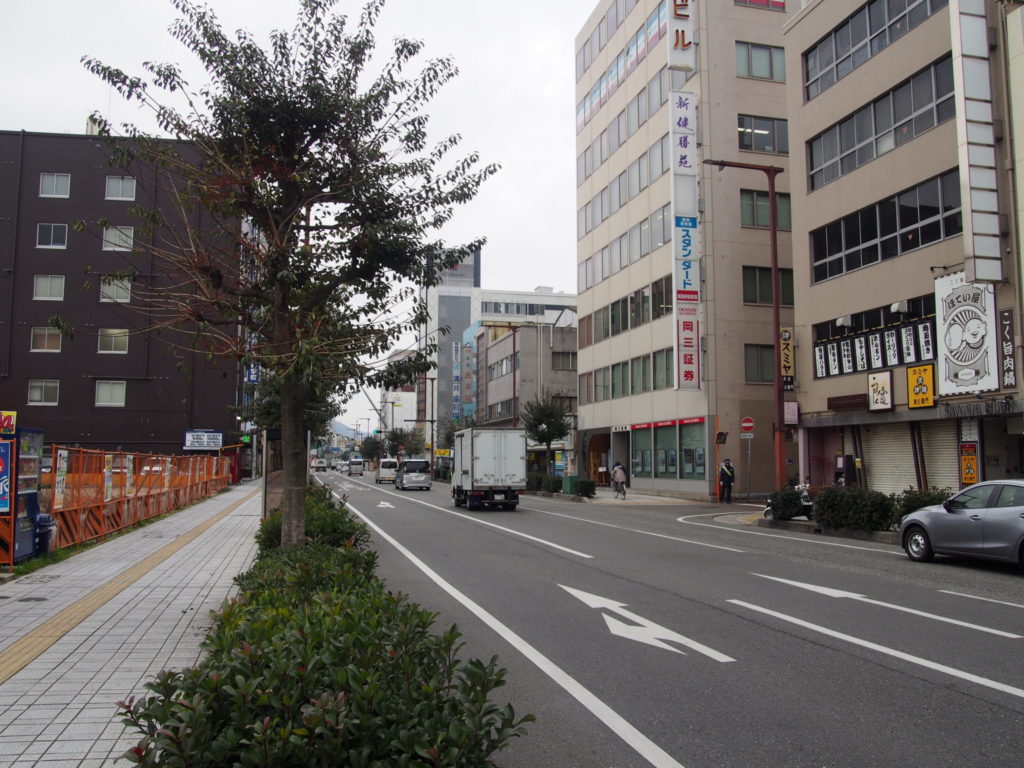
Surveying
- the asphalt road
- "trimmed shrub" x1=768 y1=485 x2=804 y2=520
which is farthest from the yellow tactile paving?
"trimmed shrub" x1=768 y1=485 x2=804 y2=520

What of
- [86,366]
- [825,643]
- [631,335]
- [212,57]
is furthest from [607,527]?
[86,366]

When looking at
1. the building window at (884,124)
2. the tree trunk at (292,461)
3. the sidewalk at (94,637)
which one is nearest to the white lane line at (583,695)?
the tree trunk at (292,461)

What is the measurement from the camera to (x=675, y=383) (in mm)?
34562

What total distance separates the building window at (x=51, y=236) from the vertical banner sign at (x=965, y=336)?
4380 centimetres

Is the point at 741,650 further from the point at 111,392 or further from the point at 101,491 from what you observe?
the point at 111,392

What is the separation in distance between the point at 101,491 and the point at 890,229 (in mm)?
21839

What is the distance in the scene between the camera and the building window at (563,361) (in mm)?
70562

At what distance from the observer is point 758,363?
1421 inches

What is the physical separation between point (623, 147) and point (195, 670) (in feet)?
144

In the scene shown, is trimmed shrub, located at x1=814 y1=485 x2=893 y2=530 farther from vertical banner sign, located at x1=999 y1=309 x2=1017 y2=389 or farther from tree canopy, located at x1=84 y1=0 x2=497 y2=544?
tree canopy, located at x1=84 y1=0 x2=497 y2=544

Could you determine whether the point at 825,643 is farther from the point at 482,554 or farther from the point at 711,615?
the point at 482,554

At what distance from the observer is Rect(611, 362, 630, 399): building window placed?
4322 cm

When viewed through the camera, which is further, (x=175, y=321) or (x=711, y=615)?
(x=711, y=615)

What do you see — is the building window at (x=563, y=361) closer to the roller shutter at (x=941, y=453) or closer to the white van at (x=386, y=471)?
the white van at (x=386, y=471)
